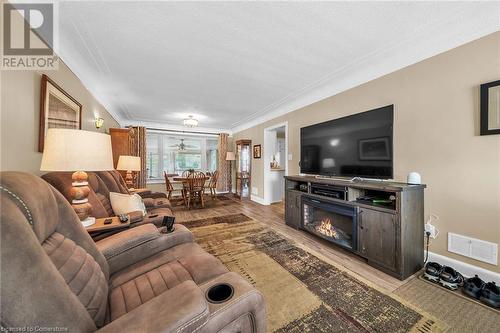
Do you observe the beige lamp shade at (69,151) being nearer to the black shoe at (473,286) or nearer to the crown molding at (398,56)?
the crown molding at (398,56)

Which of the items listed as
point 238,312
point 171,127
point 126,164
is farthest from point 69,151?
point 171,127

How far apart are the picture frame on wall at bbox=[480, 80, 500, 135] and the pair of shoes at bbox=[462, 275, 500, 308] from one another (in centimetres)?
128

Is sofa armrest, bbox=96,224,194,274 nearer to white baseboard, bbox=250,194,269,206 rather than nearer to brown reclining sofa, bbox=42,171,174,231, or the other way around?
brown reclining sofa, bbox=42,171,174,231

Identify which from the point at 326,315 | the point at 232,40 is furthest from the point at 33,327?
the point at 232,40

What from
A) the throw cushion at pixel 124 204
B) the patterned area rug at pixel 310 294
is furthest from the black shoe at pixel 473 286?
the throw cushion at pixel 124 204

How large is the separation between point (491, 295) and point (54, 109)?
4.14 m

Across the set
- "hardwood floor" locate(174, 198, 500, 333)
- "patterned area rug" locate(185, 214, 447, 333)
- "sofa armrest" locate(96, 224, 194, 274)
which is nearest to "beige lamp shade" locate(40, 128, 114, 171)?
"sofa armrest" locate(96, 224, 194, 274)

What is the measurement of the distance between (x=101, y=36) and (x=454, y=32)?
345 cm

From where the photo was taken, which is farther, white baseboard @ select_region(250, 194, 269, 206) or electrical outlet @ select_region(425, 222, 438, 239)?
white baseboard @ select_region(250, 194, 269, 206)

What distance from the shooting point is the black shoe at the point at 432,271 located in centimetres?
177

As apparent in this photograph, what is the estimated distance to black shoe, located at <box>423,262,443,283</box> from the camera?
177cm

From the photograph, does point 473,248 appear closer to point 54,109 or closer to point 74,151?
point 74,151

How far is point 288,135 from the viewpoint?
4.01 m

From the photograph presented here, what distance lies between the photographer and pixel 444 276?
172 centimetres
